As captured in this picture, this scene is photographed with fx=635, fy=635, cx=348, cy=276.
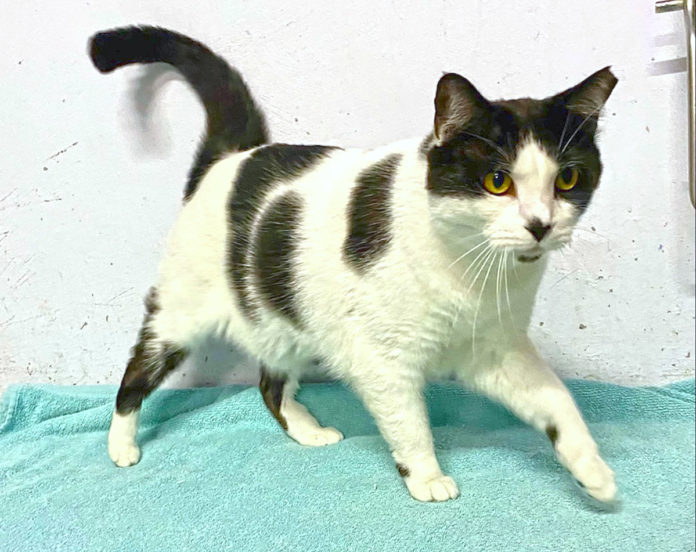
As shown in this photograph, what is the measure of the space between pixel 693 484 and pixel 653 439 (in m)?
0.26

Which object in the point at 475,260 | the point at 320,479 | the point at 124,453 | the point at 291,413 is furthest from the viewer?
the point at 291,413

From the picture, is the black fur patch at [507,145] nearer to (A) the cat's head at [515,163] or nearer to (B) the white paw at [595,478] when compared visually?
(A) the cat's head at [515,163]

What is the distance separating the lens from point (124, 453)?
1343 mm

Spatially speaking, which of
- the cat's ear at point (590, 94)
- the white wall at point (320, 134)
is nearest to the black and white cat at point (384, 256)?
the cat's ear at point (590, 94)

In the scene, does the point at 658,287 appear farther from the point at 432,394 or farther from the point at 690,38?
the point at 690,38

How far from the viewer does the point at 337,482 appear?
1.21 metres

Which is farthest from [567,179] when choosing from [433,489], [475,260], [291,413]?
[291,413]

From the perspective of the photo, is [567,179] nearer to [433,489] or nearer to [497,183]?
[497,183]

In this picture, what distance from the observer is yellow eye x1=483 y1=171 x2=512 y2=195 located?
936mm

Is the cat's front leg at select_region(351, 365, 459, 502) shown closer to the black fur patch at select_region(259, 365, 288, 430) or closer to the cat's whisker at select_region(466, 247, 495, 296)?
the cat's whisker at select_region(466, 247, 495, 296)

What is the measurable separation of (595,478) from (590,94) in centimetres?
60

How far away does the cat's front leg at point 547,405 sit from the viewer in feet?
3.39

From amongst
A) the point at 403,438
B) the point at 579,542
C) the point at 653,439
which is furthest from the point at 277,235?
the point at 653,439

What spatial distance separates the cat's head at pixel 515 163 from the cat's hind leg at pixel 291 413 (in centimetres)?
64
